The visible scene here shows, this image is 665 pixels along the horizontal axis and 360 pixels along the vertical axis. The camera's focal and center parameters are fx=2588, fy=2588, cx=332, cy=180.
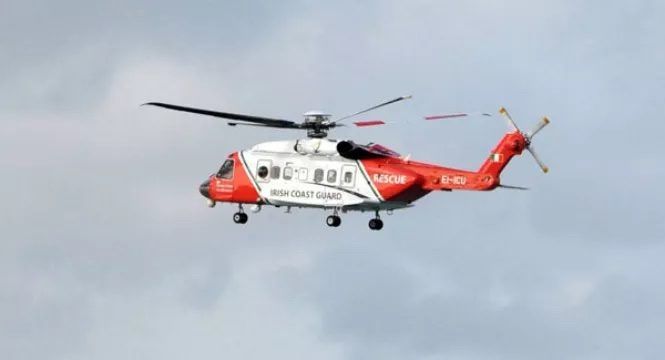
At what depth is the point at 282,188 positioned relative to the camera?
14862cm

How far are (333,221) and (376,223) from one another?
8.20 ft

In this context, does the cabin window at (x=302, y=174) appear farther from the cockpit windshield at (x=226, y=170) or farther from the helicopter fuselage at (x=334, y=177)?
the cockpit windshield at (x=226, y=170)

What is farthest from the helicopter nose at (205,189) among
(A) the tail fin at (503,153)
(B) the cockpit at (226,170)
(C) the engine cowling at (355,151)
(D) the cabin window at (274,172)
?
(A) the tail fin at (503,153)

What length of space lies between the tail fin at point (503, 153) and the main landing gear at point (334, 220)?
9.29 meters

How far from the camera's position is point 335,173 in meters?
146

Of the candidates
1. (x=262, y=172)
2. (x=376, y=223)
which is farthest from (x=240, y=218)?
(x=376, y=223)

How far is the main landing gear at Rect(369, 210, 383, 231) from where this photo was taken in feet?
482

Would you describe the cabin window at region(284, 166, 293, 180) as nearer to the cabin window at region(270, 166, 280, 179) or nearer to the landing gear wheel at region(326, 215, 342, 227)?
the cabin window at region(270, 166, 280, 179)

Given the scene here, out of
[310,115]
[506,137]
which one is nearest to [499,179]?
[506,137]

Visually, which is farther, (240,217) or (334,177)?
(240,217)

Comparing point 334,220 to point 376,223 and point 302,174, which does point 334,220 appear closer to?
point 376,223

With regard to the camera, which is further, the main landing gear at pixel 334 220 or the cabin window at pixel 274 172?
the cabin window at pixel 274 172

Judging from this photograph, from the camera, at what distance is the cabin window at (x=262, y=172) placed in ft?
491

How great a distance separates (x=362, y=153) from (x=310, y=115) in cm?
364
